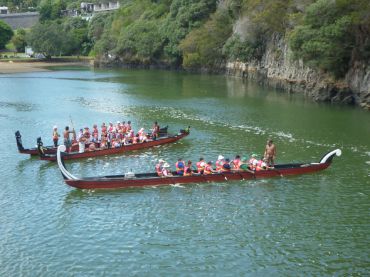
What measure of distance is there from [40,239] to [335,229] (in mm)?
14768

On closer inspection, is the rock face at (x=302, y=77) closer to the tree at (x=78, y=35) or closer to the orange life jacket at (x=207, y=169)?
the orange life jacket at (x=207, y=169)

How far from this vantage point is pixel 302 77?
70.4m

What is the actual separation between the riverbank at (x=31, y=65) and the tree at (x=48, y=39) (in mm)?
3769

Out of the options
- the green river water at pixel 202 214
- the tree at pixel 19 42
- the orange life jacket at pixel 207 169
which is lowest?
the green river water at pixel 202 214

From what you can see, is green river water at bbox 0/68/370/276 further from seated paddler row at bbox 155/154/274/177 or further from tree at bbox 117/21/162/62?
tree at bbox 117/21/162/62

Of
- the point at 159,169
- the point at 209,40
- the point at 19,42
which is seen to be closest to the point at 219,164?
the point at 159,169

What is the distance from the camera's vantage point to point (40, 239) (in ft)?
77.6

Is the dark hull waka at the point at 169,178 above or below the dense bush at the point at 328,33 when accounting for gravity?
below

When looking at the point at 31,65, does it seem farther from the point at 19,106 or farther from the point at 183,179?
the point at 183,179

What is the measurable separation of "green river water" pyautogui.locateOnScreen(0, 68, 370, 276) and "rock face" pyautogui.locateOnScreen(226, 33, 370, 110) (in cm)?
977

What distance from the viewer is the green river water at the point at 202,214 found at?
21422 mm

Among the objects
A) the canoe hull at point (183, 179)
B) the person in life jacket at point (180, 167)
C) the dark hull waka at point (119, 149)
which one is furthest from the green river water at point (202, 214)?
the person in life jacket at point (180, 167)

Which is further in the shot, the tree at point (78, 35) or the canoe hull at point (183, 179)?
the tree at point (78, 35)

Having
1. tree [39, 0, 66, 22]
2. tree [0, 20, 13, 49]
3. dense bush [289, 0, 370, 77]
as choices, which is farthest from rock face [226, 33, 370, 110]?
tree [39, 0, 66, 22]
